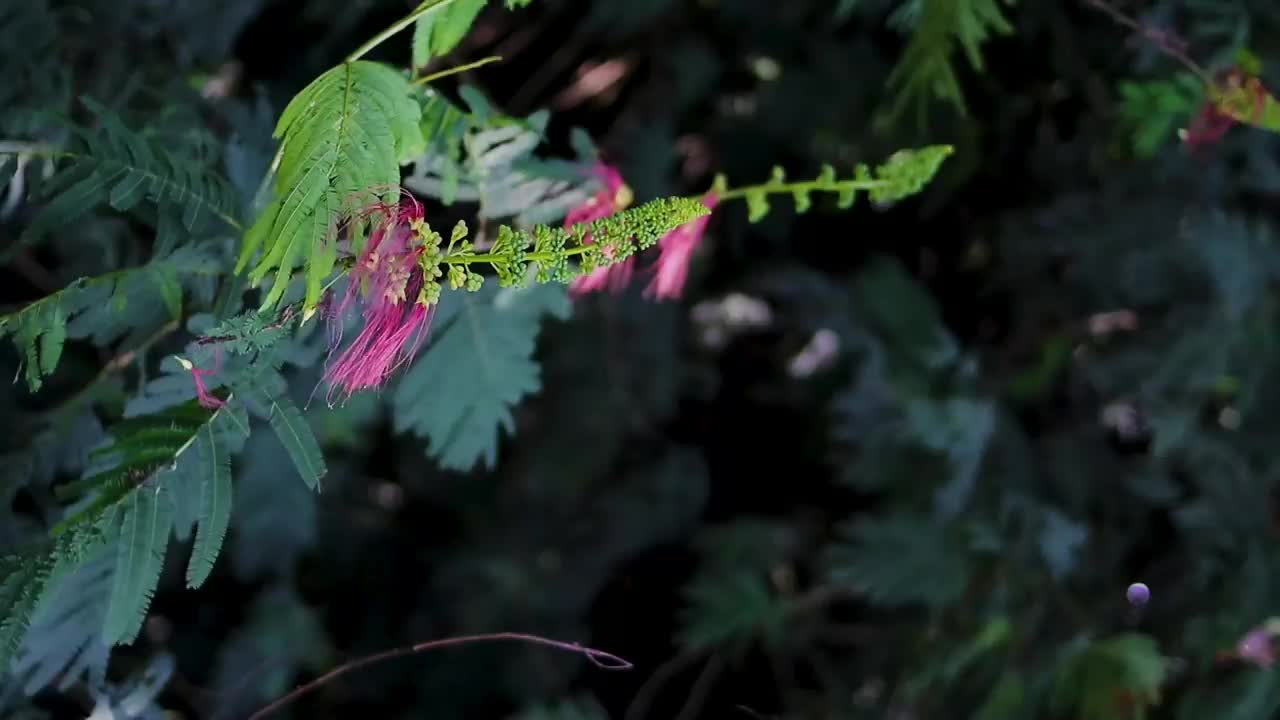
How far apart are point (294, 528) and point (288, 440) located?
482 millimetres

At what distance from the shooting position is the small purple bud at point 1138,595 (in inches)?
34.0

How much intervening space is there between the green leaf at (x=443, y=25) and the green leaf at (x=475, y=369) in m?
0.18

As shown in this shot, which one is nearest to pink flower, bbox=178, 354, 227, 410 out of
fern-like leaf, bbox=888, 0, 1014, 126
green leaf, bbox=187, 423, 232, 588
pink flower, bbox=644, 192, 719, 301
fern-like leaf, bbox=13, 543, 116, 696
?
green leaf, bbox=187, 423, 232, 588

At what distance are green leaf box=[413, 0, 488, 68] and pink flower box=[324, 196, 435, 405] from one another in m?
0.08

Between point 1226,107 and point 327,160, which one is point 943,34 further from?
point 327,160

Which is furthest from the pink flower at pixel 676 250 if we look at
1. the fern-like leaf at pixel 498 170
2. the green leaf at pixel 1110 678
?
the green leaf at pixel 1110 678

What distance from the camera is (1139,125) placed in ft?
2.72

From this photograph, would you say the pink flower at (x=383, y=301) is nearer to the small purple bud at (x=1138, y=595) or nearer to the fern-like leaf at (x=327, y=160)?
the fern-like leaf at (x=327, y=160)

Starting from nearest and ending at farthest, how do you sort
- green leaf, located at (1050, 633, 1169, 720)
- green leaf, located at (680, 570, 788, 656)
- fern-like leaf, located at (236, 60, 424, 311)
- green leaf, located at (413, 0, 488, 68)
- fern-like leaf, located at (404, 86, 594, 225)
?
fern-like leaf, located at (236, 60, 424, 311) → green leaf, located at (413, 0, 488, 68) → fern-like leaf, located at (404, 86, 594, 225) → green leaf, located at (1050, 633, 1169, 720) → green leaf, located at (680, 570, 788, 656)

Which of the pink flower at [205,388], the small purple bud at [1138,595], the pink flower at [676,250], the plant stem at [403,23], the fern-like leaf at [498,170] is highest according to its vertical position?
the plant stem at [403,23]

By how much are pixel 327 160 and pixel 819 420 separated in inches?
31.3

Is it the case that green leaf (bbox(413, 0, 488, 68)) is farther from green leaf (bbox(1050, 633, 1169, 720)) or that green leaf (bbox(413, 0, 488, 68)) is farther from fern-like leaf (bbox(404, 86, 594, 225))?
green leaf (bbox(1050, 633, 1169, 720))

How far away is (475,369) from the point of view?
0.64 meters

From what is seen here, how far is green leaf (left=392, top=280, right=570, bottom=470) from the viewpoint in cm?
63
